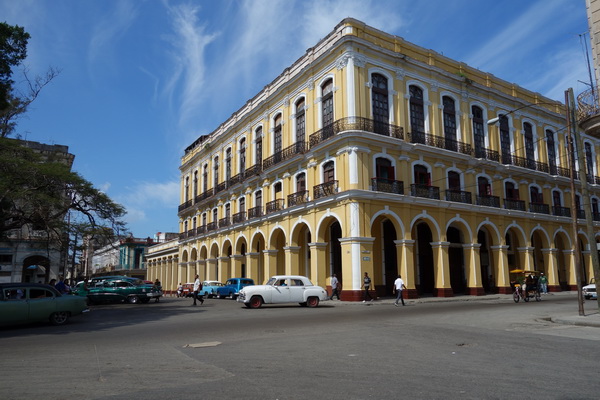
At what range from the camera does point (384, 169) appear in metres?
27.6

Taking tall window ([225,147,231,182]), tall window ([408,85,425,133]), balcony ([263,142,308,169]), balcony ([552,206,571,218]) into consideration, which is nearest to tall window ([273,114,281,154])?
balcony ([263,142,308,169])

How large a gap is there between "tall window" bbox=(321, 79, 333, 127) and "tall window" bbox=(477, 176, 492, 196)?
1176 cm

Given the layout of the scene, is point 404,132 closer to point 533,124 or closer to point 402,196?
point 402,196

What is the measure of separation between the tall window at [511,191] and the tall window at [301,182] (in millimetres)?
15203

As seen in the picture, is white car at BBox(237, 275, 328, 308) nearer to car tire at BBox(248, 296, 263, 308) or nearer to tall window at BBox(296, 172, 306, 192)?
car tire at BBox(248, 296, 263, 308)

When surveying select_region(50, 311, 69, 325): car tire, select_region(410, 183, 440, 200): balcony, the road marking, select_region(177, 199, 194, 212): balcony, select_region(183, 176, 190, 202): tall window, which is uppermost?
select_region(183, 176, 190, 202): tall window

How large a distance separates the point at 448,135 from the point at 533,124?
10.9 meters

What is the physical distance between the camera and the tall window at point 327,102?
94.1 feet

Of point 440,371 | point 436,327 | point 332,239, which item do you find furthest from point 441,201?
point 440,371

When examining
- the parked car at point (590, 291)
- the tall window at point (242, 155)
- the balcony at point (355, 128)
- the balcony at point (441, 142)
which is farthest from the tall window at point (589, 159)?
the tall window at point (242, 155)

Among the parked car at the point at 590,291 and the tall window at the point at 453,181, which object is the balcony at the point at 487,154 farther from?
the parked car at the point at 590,291

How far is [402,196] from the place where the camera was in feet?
88.7

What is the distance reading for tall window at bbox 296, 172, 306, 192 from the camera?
30.7 meters

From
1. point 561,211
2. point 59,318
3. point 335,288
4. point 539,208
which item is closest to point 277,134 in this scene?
point 335,288
